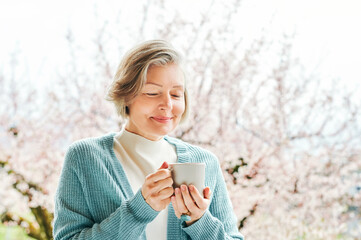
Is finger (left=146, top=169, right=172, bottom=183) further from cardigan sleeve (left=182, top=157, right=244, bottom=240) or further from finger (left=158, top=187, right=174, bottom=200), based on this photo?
cardigan sleeve (left=182, top=157, right=244, bottom=240)

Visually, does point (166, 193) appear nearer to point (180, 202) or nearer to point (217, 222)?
point (180, 202)

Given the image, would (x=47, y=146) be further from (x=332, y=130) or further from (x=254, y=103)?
(x=332, y=130)

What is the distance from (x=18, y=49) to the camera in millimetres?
2805

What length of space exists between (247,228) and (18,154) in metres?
1.55

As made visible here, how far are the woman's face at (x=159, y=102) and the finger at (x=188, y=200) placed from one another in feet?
0.74

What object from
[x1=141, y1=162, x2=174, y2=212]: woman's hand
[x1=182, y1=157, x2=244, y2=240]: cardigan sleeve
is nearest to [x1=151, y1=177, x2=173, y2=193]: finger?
[x1=141, y1=162, x2=174, y2=212]: woman's hand

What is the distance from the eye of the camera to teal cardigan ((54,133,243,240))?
87 centimetres

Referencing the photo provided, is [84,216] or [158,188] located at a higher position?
[158,188]

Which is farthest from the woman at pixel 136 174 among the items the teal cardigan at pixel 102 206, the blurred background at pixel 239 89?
the blurred background at pixel 239 89

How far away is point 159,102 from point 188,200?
0.87 feet

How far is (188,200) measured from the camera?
2.75 ft

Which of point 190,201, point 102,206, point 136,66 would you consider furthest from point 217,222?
point 136,66

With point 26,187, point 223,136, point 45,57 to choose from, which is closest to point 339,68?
point 223,136

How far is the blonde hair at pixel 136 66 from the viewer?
0.99m
